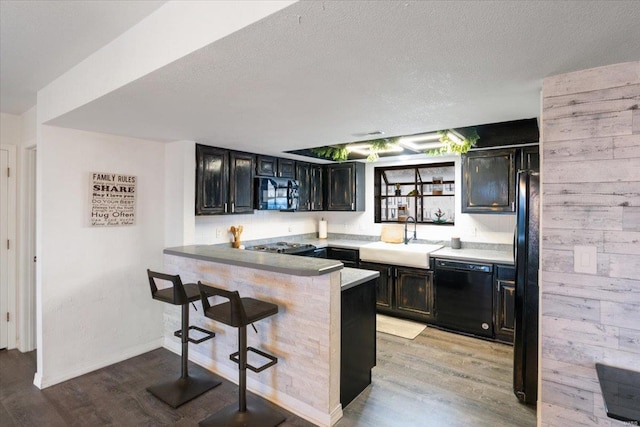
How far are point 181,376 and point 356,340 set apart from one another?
1546mm

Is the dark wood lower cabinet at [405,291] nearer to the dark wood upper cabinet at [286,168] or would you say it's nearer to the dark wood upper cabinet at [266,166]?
the dark wood upper cabinet at [286,168]

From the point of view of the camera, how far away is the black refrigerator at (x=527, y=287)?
7.82ft

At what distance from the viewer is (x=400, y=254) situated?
429 centimetres

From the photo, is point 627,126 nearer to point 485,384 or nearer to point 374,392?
point 485,384

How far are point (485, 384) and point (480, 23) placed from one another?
2.78 metres

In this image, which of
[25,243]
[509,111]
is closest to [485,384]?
[509,111]

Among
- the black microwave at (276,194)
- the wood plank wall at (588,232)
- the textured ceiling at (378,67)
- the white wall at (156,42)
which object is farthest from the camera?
the black microwave at (276,194)

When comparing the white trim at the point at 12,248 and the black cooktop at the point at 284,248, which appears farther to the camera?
the black cooktop at the point at 284,248

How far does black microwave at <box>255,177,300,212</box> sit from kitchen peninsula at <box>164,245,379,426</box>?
1.37 m

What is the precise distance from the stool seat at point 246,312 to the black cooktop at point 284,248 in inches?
73.3

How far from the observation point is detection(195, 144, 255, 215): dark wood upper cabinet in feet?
12.0

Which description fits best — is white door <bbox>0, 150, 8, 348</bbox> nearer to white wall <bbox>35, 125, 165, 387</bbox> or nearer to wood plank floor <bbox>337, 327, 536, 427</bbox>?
white wall <bbox>35, 125, 165, 387</bbox>

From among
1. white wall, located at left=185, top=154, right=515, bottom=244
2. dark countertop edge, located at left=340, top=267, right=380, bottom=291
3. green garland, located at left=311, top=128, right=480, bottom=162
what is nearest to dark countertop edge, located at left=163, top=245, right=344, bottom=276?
dark countertop edge, located at left=340, top=267, right=380, bottom=291

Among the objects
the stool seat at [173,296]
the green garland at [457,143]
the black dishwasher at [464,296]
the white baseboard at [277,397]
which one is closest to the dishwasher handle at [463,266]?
the black dishwasher at [464,296]
